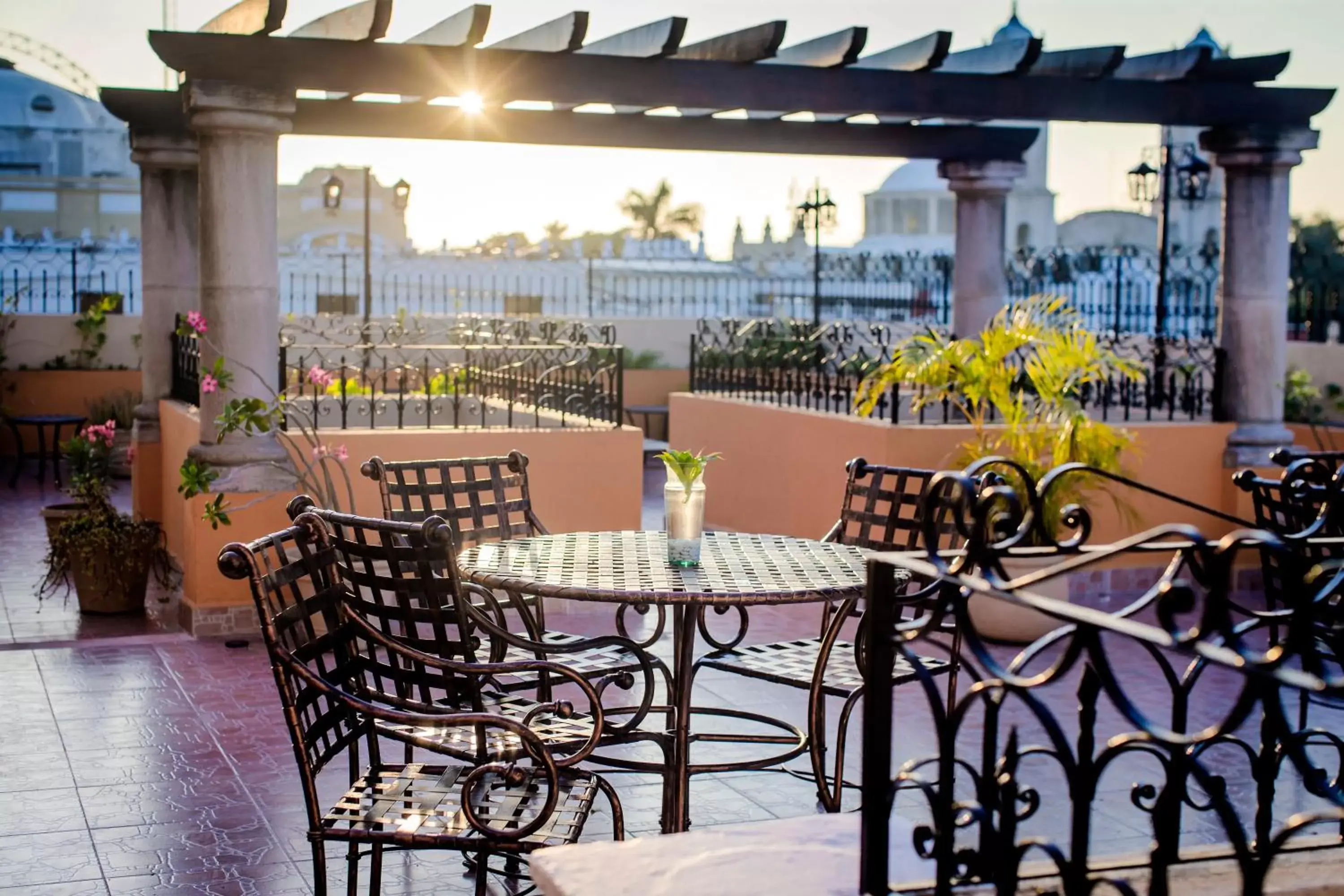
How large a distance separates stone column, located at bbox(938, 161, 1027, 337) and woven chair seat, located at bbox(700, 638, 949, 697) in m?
7.00

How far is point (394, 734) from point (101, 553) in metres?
5.29

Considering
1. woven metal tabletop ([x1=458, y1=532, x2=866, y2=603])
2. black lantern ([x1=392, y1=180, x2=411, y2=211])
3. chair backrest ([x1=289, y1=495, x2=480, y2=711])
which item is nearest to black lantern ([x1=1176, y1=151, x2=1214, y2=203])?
black lantern ([x1=392, y1=180, x2=411, y2=211])

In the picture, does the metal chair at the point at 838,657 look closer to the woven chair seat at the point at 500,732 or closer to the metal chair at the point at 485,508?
the metal chair at the point at 485,508

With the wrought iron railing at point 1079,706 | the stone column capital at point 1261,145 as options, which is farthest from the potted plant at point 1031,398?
the wrought iron railing at point 1079,706

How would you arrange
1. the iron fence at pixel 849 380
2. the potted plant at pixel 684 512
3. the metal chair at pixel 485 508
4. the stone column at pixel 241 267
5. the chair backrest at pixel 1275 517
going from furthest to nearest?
1. the iron fence at pixel 849 380
2. the stone column at pixel 241 267
3. the metal chair at pixel 485 508
4. the potted plant at pixel 684 512
5. the chair backrest at pixel 1275 517

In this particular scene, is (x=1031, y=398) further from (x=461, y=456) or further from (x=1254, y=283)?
(x=461, y=456)

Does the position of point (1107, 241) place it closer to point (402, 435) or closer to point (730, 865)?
point (402, 435)

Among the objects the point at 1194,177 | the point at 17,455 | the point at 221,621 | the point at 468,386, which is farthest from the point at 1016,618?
the point at 17,455

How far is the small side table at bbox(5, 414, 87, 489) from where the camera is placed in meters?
15.6

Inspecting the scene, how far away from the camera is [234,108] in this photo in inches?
320

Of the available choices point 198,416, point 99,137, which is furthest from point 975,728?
point 99,137

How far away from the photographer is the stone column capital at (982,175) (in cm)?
1199

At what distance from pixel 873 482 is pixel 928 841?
2.37m

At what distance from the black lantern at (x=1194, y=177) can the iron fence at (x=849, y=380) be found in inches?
95.4
